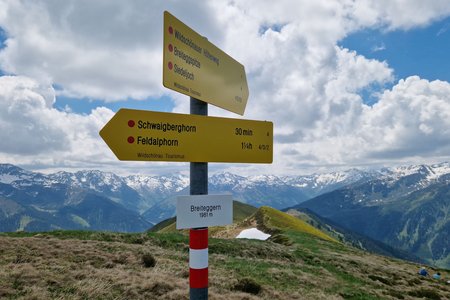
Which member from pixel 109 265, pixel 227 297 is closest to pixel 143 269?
pixel 109 265

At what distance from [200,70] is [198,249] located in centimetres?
372

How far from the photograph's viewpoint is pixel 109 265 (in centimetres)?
1666

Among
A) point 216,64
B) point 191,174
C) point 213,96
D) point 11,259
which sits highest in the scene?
point 216,64

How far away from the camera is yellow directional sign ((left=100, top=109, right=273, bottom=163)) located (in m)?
5.87

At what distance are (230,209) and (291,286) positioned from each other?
12342 mm

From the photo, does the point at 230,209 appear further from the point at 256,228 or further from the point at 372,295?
the point at 256,228

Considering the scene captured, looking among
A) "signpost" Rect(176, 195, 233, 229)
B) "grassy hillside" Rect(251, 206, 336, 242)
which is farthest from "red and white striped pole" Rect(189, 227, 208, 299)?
"grassy hillside" Rect(251, 206, 336, 242)

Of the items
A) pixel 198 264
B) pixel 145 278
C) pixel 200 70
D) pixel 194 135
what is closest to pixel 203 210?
pixel 198 264

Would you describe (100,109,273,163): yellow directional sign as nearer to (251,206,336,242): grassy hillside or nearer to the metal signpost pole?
the metal signpost pole

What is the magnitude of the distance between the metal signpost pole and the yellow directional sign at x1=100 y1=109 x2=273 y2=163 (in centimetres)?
30

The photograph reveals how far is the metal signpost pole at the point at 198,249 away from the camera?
643cm

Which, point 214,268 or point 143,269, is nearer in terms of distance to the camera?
point 143,269

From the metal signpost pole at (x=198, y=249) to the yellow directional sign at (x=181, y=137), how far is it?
0.30 m

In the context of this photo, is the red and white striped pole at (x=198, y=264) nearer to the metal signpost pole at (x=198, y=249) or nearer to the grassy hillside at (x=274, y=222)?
the metal signpost pole at (x=198, y=249)
